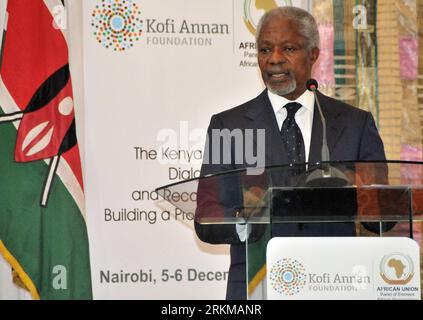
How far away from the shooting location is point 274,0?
212 inches

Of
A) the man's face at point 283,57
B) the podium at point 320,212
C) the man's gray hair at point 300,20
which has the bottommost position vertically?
the podium at point 320,212

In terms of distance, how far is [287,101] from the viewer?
474cm

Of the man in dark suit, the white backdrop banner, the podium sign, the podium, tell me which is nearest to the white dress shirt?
the man in dark suit

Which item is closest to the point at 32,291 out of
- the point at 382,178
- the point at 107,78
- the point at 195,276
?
the point at 195,276

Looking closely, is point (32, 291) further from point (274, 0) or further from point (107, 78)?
point (274, 0)

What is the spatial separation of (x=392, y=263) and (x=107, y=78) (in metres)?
2.91

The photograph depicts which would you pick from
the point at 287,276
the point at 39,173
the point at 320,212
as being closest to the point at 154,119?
the point at 39,173

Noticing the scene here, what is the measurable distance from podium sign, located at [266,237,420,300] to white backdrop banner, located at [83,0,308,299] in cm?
245

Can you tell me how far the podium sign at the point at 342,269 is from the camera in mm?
2738

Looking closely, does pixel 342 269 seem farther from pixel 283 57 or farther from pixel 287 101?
pixel 283 57

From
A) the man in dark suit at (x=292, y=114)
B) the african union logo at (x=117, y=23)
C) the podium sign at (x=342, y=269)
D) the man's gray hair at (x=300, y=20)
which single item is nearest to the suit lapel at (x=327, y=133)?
the man in dark suit at (x=292, y=114)

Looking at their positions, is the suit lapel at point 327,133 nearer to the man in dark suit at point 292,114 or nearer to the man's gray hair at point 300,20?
the man in dark suit at point 292,114

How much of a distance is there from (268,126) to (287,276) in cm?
200

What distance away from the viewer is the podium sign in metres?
2.74
